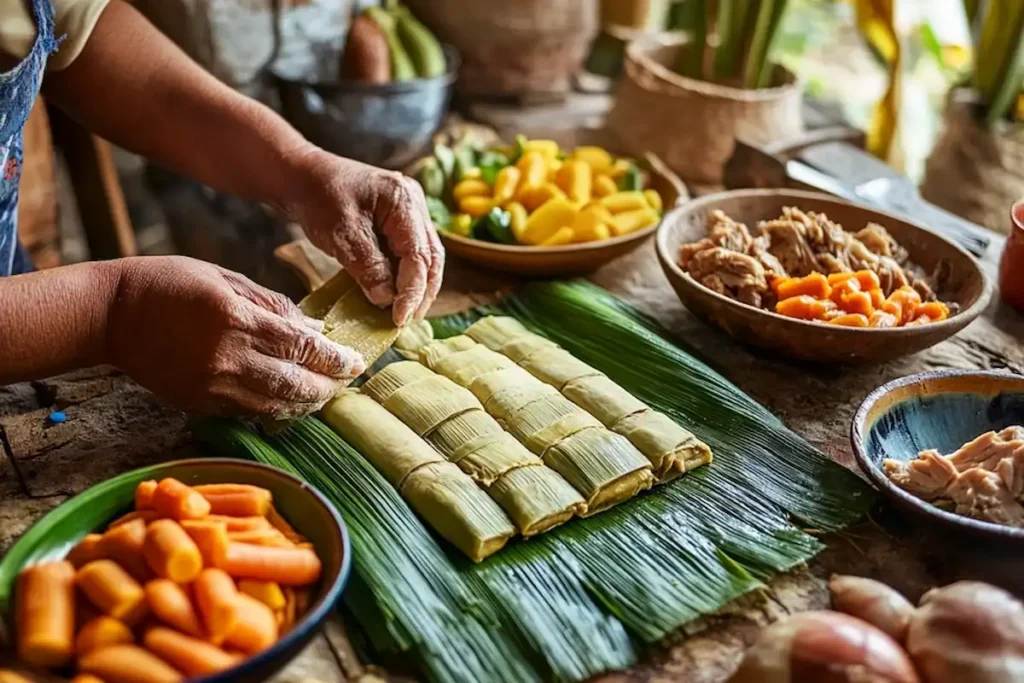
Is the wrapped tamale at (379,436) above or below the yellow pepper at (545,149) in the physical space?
below

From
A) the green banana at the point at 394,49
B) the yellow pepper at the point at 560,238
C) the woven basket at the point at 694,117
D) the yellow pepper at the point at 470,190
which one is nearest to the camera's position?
the yellow pepper at the point at 560,238

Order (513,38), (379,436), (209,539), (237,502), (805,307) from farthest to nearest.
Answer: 1. (513,38)
2. (805,307)
3. (379,436)
4. (237,502)
5. (209,539)

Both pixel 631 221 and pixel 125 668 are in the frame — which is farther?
pixel 631 221

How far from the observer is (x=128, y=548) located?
123 cm

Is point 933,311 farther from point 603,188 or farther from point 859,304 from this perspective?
point 603,188

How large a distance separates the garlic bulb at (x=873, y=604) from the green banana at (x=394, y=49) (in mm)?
2111

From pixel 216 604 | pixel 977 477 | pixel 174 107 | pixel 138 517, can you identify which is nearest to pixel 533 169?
pixel 174 107

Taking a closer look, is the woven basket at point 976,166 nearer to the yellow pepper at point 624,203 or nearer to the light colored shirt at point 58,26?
the yellow pepper at point 624,203

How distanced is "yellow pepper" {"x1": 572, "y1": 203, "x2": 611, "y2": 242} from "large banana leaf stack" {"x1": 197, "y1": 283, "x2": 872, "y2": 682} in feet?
1.63

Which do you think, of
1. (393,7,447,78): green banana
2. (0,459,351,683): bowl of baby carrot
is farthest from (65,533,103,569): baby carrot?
(393,7,447,78): green banana

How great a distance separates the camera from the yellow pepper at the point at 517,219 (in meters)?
2.29

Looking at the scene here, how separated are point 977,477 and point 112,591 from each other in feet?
4.02

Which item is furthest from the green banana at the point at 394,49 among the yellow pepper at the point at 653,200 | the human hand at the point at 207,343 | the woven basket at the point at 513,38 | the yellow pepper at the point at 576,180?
the human hand at the point at 207,343

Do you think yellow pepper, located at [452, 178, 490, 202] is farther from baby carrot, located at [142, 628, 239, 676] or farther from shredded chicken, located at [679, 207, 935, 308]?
baby carrot, located at [142, 628, 239, 676]
